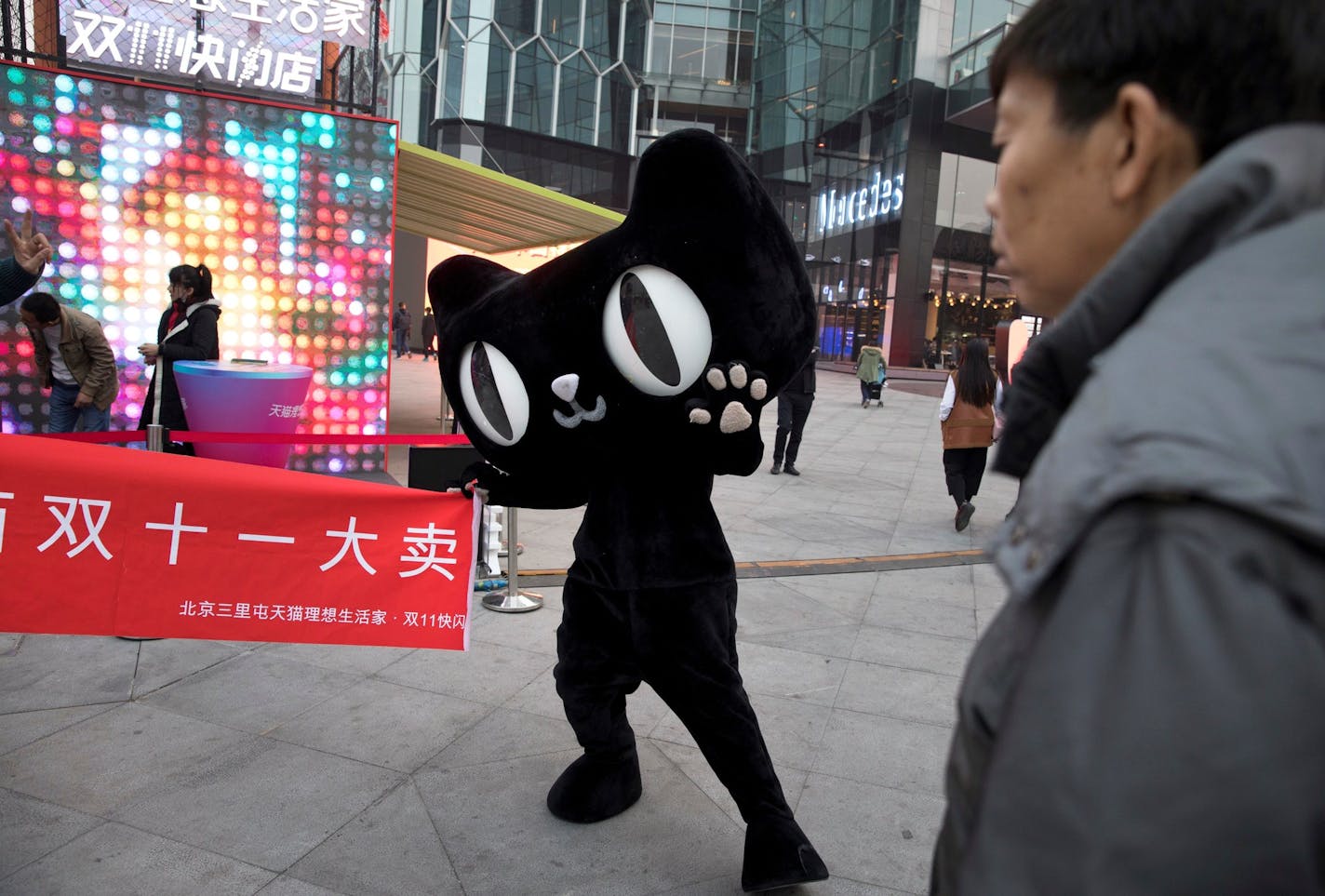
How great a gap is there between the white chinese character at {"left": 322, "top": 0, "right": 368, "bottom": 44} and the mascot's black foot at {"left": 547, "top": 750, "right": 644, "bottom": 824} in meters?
7.29

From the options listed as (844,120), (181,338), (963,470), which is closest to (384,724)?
(181,338)

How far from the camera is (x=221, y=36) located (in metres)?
8.04

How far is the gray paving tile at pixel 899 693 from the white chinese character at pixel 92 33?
7.51 metres

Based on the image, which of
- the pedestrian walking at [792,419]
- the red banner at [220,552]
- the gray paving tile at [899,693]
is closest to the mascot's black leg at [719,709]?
the red banner at [220,552]

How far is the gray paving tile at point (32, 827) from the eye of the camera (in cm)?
277

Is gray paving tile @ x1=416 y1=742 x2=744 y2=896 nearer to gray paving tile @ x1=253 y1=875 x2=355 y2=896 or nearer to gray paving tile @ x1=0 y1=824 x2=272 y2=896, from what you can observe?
gray paving tile @ x1=253 y1=875 x2=355 y2=896

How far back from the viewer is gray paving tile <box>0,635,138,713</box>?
388 cm

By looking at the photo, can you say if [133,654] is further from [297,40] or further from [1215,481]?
[297,40]

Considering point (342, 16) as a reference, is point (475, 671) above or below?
below

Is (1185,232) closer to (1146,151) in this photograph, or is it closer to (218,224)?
(1146,151)

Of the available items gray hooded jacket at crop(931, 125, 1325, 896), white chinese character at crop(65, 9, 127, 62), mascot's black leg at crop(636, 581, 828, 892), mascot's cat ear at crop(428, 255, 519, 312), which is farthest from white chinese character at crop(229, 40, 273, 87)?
gray hooded jacket at crop(931, 125, 1325, 896)

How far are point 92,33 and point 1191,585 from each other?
361 inches

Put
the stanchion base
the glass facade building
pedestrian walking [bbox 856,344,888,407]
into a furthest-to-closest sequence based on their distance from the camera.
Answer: the glass facade building
pedestrian walking [bbox 856,344,888,407]
the stanchion base

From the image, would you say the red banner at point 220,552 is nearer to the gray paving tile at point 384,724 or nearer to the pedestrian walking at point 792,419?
the gray paving tile at point 384,724
